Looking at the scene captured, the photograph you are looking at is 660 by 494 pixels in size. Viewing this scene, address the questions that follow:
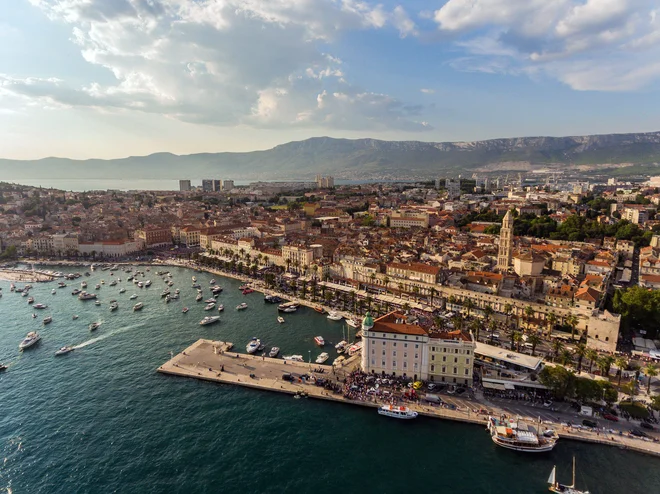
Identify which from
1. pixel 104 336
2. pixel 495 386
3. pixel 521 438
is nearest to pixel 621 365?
pixel 495 386

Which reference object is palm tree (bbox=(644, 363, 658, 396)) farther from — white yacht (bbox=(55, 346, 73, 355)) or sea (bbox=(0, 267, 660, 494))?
white yacht (bbox=(55, 346, 73, 355))

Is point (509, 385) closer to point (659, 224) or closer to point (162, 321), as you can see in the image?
point (162, 321)

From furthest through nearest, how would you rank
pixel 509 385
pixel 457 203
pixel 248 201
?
pixel 248 201 < pixel 457 203 < pixel 509 385

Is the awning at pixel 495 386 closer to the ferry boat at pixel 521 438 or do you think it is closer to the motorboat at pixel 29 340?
the ferry boat at pixel 521 438

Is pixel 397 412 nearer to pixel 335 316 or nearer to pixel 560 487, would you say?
pixel 560 487

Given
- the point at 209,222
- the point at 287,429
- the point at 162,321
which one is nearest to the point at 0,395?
the point at 162,321

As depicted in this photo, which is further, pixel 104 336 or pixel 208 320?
pixel 208 320

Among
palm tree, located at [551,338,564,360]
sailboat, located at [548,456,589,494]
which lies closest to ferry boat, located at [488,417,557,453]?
sailboat, located at [548,456,589,494]
